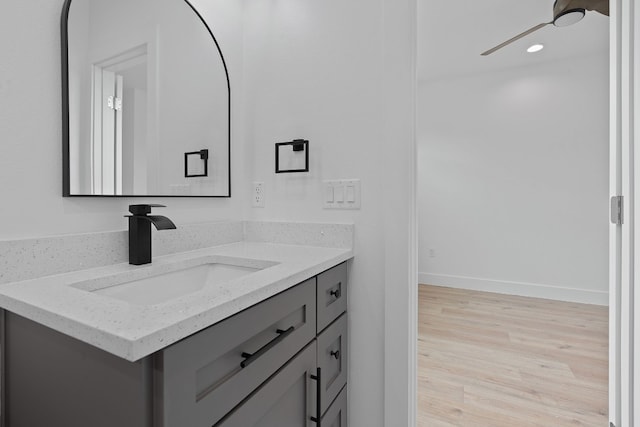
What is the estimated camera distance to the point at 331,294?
116 cm

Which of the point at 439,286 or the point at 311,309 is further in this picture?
the point at 439,286

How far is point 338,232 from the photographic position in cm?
132

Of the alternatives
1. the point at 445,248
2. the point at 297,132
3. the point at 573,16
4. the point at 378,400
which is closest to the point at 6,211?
the point at 297,132

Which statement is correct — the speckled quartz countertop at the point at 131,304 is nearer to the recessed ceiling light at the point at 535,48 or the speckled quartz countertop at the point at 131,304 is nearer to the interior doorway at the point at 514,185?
the interior doorway at the point at 514,185

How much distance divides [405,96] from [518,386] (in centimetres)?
178

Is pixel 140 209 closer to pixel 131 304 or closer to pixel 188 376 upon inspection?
pixel 131 304

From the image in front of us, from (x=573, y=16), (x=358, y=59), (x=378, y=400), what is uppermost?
(x=573, y=16)

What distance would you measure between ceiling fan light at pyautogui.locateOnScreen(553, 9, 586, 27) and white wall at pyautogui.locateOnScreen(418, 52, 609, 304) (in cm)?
167

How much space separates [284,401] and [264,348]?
0.66 ft

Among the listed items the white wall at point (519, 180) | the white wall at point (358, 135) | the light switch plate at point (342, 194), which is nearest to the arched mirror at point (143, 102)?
the white wall at point (358, 135)

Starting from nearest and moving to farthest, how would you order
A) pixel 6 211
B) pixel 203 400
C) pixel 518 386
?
pixel 203 400, pixel 6 211, pixel 518 386

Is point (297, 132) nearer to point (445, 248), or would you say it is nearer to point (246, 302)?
point (246, 302)

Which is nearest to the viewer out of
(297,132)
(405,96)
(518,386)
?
(405,96)
